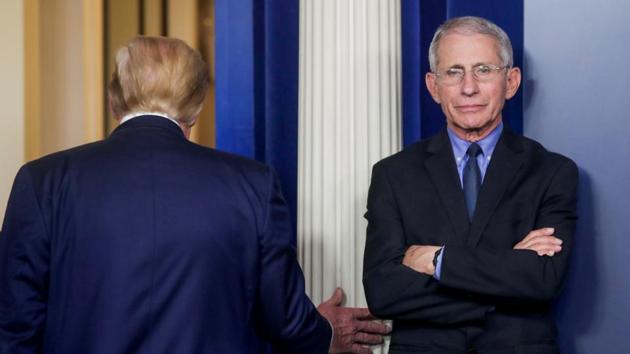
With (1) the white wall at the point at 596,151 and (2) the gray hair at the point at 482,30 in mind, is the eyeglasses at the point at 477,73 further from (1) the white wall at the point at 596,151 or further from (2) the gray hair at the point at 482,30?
(1) the white wall at the point at 596,151

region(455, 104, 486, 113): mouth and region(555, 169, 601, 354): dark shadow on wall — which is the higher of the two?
region(455, 104, 486, 113): mouth

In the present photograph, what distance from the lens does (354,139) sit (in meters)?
3.33

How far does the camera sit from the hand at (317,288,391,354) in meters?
3.18

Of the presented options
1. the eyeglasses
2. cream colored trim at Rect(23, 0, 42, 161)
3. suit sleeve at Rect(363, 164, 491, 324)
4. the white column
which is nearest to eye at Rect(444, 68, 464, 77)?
the eyeglasses

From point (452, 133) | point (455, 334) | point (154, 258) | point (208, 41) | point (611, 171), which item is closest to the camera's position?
point (154, 258)

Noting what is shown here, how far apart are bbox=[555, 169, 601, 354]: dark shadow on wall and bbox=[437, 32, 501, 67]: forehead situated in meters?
0.59

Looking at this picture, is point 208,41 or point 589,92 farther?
point 208,41

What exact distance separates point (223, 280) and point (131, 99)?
1.41 feet

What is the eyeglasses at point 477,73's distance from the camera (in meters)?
2.84

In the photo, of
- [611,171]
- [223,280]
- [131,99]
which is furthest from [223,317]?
[611,171]

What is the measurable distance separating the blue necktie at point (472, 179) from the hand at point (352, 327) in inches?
24.4

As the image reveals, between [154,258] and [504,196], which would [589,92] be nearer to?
[504,196]

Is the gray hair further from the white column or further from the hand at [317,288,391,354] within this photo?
the hand at [317,288,391,354]

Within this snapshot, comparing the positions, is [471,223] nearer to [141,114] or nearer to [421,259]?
[421,259]
